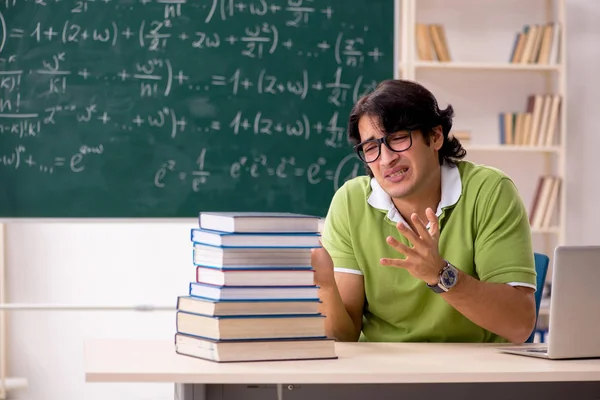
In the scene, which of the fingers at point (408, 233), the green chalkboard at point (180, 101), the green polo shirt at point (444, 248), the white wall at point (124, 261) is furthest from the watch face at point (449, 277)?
the white wall at point (124, 261)

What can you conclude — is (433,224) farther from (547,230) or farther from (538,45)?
(538,45)

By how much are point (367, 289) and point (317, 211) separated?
1590 mm

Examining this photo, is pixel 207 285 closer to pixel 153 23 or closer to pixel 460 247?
pixel 460 247

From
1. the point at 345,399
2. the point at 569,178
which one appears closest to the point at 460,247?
the point at 345,399

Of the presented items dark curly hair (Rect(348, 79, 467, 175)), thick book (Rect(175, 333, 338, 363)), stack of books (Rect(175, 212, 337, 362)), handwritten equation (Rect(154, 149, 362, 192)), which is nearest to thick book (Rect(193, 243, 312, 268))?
stack of books (Rect(175, 212, 337, 362))

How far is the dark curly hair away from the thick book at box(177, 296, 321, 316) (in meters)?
0.63

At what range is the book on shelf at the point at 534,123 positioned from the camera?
3.96 meters

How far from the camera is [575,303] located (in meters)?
1.60

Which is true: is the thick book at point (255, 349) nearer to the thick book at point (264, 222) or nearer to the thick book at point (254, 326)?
the thick book at point (254, 326)

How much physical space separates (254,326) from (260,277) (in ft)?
0.30

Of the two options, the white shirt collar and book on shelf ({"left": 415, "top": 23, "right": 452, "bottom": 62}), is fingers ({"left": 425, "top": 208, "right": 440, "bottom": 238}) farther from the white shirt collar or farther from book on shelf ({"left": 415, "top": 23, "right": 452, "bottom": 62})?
book on shelf ({"left": 415, "top": 23, "right": 452, "bottom": 62})

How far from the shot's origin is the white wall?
395 cm

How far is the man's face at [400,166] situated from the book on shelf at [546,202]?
1987 mm

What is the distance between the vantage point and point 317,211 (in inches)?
147
